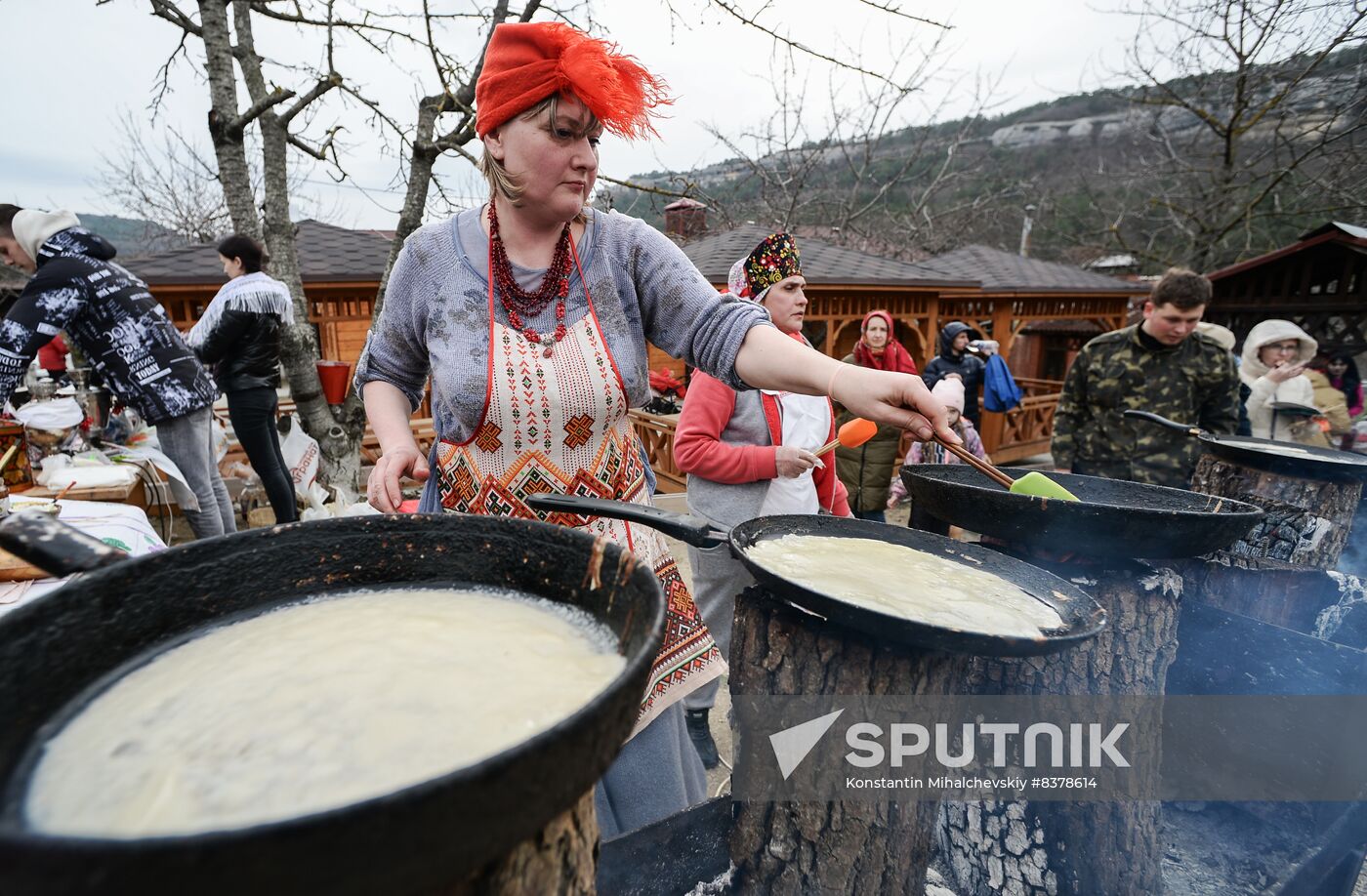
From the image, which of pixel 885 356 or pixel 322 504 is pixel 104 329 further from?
pixel 885 356

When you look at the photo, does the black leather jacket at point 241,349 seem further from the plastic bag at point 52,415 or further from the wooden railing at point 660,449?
the wooden railing at point 660,449

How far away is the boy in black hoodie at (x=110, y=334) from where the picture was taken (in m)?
3.14

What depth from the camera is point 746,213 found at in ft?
58.0

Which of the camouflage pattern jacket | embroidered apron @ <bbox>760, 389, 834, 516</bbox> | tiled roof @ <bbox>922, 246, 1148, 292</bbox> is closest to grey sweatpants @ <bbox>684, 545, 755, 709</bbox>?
embroidered apron @ <bbox>760, 389, 834, 516</bbox>

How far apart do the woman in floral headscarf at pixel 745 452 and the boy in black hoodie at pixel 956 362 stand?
2989 millimetres

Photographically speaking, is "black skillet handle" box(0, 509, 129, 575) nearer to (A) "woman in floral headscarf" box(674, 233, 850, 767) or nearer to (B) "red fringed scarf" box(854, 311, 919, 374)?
(A) "woman in floral headscarf" box(674, 233, 850, 767)

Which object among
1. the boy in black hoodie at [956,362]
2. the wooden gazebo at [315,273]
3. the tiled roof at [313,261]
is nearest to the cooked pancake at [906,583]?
the boy in black hoodie at [956,362]

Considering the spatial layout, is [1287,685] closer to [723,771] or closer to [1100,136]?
[723,771]

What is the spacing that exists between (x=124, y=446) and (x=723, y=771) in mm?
3840

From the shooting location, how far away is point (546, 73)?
1.45 m

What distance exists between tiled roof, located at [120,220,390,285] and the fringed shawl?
243cm

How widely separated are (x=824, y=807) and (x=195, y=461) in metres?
4.12

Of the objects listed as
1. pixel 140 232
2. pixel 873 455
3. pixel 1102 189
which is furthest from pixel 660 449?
pixel 1102 189

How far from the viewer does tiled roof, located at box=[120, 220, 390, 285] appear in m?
7.75
